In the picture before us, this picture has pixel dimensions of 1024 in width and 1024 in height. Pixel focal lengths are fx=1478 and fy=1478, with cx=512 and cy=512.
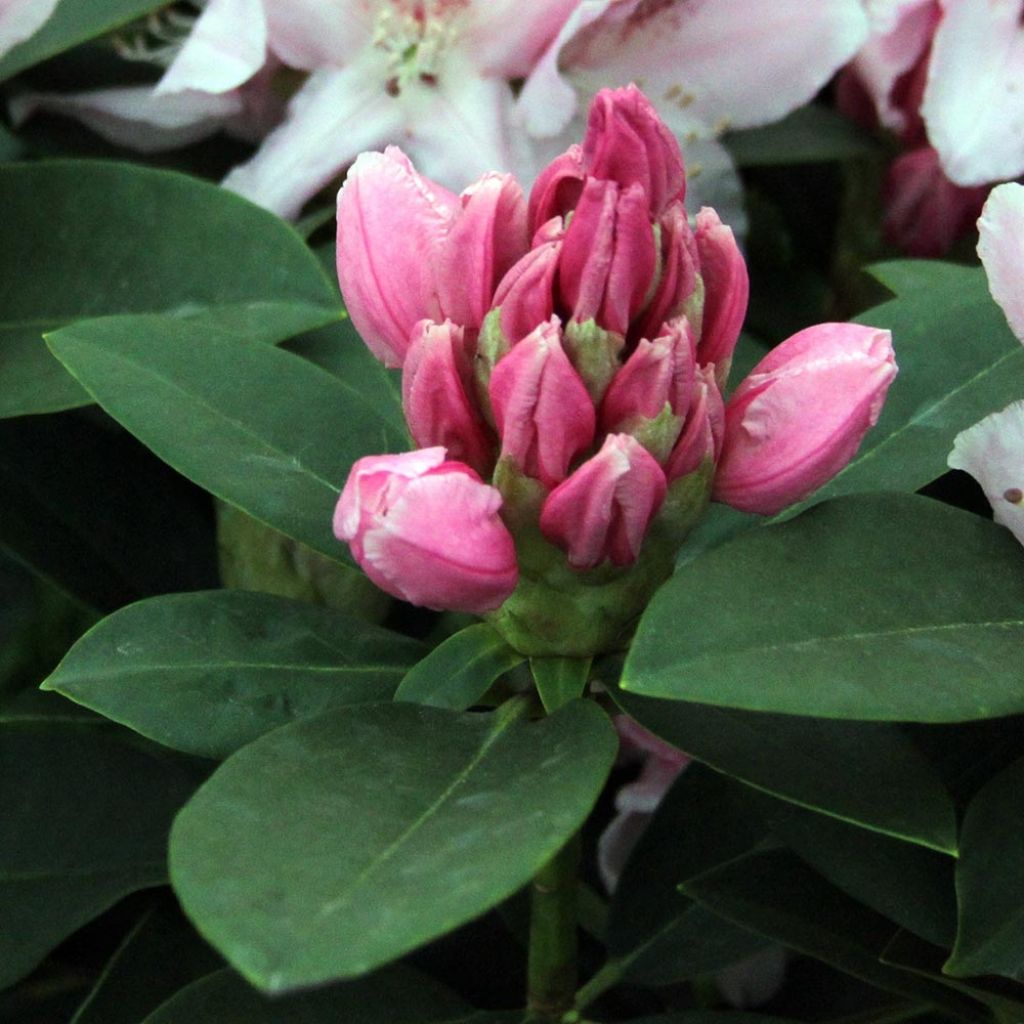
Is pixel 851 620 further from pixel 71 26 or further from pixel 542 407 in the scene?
pixel 71 26

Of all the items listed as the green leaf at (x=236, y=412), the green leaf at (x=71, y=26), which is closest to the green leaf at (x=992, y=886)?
the green leaf at (x=236, y=412)

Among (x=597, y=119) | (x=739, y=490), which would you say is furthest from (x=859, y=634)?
(x=597, y=119)

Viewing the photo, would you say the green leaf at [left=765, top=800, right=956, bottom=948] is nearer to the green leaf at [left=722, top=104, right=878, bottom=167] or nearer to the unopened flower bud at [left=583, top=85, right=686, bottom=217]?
the unopened flower bud at [left=583, top=85, right=686, bottom=217]

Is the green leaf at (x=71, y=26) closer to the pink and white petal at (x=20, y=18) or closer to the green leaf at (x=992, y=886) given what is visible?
the pink and white petal at (x=20, y=18)

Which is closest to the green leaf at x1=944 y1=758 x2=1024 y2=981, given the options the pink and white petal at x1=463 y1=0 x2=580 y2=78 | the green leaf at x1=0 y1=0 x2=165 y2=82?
the pink and white petal at x1=463 y1=0 x2=580 y2=78

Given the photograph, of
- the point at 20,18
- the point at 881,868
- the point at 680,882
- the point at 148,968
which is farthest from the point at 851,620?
the point at 20,18

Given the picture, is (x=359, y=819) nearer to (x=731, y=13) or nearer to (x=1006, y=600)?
(x=1006, y=600)
